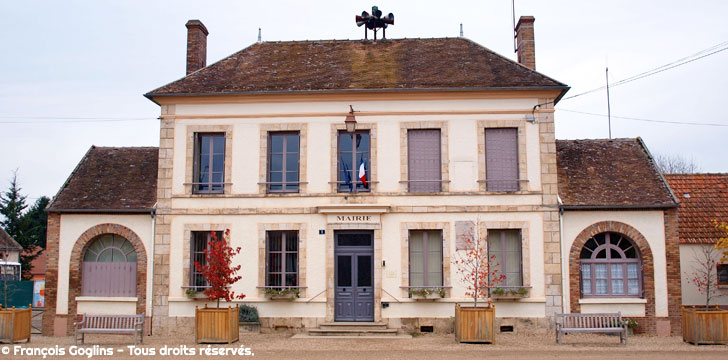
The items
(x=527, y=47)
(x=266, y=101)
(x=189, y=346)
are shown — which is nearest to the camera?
(x=189, y=346)

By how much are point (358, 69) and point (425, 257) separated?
525cm

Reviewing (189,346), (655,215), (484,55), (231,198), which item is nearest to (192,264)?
(231,198)

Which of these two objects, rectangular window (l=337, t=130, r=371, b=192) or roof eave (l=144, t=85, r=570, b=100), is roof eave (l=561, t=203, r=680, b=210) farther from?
rectangular window (l=337, t=130, r=371, b=192)

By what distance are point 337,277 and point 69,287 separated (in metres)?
6.65

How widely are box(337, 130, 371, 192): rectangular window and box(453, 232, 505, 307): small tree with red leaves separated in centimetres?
288

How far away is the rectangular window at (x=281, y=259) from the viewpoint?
1694 cm

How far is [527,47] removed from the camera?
1858cm

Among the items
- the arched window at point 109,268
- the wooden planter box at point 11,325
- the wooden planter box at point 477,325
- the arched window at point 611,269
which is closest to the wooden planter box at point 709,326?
the arched window at point 611,269

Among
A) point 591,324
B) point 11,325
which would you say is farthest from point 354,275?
point 11,325

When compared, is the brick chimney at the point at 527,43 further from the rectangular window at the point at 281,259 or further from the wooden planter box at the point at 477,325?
the rectangular window at the point at 281,259

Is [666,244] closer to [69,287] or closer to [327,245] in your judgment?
[327,245]

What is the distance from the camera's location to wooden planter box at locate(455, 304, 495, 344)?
14617 millimetres

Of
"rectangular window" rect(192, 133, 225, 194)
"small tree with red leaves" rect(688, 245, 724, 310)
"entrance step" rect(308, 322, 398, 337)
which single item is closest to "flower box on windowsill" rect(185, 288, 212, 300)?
"rectangular window" rect(192, 133, 225, 194)

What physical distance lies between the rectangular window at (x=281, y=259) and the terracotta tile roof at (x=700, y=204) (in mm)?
10635
